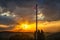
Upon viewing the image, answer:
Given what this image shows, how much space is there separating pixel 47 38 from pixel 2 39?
4.47 m

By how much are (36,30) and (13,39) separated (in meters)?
2.33

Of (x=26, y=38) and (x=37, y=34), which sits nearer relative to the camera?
(x=37, y=34)

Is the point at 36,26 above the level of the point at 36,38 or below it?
above

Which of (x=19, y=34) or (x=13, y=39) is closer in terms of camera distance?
(x=13, y=39)

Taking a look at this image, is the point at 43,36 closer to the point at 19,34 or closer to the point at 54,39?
the point at 54,39

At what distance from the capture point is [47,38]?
1070 centimetres

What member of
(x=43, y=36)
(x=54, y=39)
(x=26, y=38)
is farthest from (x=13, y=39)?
(x=54, y=39)

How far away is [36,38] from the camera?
10.2 metres

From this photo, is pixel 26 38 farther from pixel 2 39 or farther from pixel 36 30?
pixel 2 39

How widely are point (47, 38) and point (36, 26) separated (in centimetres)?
158

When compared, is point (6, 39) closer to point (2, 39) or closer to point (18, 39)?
point (2, 39)

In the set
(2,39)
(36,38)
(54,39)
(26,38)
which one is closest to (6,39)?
(2,39)

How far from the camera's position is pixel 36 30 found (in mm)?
10609

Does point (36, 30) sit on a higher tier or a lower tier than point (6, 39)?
higher
